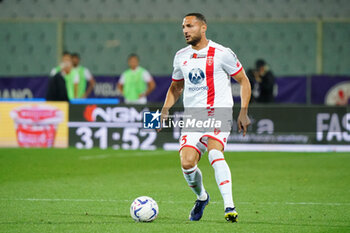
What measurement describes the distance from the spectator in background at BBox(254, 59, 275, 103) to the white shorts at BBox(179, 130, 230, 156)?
34.9 feet

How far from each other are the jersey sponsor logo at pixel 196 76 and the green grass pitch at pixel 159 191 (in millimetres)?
1351

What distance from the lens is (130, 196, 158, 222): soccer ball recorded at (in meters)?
7.16

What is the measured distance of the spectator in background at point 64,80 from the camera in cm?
1700

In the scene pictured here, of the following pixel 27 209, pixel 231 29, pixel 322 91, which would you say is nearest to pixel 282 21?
pixel 231 29

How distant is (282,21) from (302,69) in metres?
1.47

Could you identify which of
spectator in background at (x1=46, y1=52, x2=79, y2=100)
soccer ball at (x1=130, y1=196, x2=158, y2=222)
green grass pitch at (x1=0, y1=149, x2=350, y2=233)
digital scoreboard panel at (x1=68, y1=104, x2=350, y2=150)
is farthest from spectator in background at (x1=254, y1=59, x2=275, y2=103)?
soccer ball at (x1=130, y1=196, x2=158, y2=222)

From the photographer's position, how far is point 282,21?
2069 cm

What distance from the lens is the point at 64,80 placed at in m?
17.1

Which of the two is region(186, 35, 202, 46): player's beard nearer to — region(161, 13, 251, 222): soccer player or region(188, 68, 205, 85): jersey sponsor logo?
region(161, 13, 251, 222): soccer player

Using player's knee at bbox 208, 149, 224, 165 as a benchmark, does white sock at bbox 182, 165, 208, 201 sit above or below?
below

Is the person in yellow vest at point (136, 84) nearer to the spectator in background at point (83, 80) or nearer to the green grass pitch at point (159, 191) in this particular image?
the spectator in background at point (83, 80)

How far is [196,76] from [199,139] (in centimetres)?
62

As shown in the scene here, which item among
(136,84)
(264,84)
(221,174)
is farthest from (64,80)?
(221,174)

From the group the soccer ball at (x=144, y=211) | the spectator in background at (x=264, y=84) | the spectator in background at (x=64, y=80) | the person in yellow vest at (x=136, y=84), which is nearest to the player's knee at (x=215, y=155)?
the soccer ball at (x=144, y=211)
